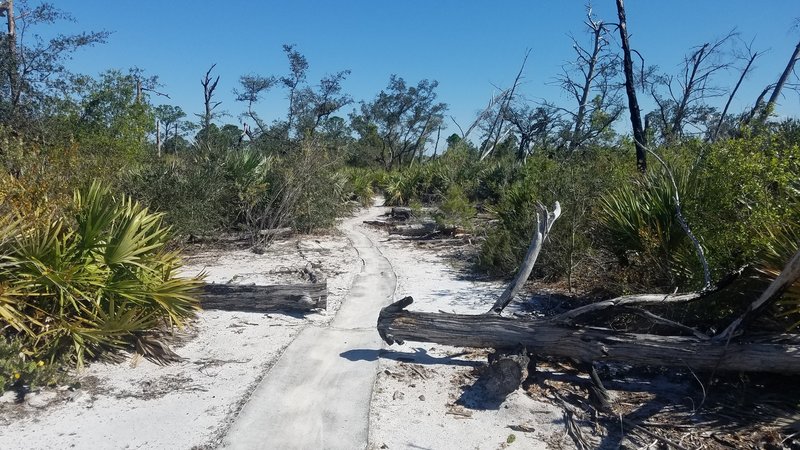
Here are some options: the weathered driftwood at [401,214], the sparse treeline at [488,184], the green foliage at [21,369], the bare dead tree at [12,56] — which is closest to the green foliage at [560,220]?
the sparse treeline at [488,184]

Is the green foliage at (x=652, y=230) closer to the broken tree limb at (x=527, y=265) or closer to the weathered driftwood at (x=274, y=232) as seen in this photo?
the broken tree limb at (x=527, y=265)

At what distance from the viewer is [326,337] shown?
6.38 metres

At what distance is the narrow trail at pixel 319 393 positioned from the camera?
410cm

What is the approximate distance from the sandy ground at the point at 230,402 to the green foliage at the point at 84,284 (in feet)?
1.15

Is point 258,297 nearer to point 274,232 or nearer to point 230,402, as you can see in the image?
point 230,402

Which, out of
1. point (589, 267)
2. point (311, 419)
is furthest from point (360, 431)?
point (589, 267)

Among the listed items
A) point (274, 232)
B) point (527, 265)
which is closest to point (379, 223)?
point (274, 232)

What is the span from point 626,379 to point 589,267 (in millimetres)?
3529

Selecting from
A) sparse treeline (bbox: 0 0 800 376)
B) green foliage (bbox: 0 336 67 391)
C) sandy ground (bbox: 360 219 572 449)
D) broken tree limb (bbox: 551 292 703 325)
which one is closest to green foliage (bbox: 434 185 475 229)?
sparse treeline (bbox: 0 0 800 376)

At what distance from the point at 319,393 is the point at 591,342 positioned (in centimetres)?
244

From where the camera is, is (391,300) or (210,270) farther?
(210,270)

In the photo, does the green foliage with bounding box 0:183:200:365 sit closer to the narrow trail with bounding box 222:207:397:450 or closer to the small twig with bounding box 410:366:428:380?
the narrow trail with bounding box 222:207:397:450

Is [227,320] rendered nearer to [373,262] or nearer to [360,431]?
[360,431]

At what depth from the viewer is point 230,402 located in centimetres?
461
